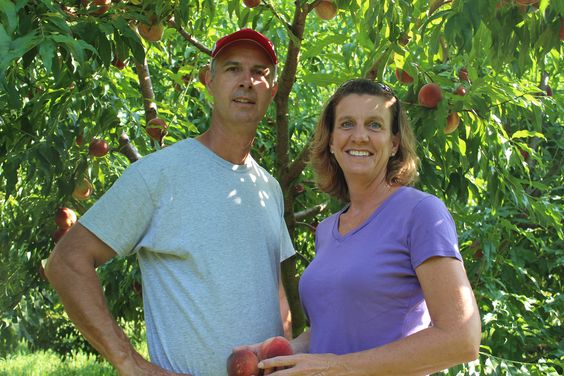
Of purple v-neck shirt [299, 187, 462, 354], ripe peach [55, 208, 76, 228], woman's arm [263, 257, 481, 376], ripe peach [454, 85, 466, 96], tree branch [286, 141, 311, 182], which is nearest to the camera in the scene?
woman's arm [263, 257, 481, 376]

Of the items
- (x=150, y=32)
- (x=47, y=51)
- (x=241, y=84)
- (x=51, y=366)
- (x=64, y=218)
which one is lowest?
(x=51, y=366)

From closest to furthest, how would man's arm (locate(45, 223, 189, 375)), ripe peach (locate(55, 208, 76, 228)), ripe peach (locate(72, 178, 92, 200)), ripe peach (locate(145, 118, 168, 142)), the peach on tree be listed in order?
man's arm (locate(45, 223, 189, 375)) → the peach on tree → ripe peach (locate(145, 118, 168, 142)) → ripe peach (locate(72, 178, 92, 200)) → ripe peach (locate(55, 208, 76, 228))

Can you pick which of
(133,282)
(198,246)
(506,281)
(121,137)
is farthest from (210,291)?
(506,281)

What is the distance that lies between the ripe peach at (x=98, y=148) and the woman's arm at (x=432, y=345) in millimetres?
1922

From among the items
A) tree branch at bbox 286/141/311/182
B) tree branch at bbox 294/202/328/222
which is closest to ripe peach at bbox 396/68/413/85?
tree branch at bbox 286/141/311/182

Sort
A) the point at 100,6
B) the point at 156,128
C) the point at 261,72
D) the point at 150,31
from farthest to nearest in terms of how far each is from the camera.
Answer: the point at 156,128 < the point at 150,31 < the point at 100,6 < the point at 261,72

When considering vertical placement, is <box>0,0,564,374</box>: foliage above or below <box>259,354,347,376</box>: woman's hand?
above

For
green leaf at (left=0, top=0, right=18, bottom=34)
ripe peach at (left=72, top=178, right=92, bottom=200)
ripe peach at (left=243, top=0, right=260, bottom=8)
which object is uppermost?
ripe peach at (left=243, top=0, right=260, bottom=8)

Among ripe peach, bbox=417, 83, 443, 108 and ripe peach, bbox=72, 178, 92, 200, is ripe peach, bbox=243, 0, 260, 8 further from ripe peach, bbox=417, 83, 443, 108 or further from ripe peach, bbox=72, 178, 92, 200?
ripe peach, bbox=72, 178, 92, 200

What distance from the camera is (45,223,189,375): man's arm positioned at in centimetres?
234

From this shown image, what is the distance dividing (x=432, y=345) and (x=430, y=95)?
4.60 ft

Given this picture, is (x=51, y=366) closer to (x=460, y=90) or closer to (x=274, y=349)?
(x=460, y=90)

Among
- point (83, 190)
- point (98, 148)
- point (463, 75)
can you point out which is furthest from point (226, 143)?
point (83, 190)

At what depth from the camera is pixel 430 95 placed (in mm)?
3146
